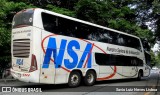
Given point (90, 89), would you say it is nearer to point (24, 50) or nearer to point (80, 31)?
point (80, 31)

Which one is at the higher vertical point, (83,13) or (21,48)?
(83,13)

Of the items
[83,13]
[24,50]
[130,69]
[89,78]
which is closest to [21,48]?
[24,50]

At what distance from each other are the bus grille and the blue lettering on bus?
0.91 m

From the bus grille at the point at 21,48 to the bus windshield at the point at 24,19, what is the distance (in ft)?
2.58

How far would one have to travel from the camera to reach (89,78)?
48.3 feet

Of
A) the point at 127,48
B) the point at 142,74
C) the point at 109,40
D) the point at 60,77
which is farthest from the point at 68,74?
the point at 142,74

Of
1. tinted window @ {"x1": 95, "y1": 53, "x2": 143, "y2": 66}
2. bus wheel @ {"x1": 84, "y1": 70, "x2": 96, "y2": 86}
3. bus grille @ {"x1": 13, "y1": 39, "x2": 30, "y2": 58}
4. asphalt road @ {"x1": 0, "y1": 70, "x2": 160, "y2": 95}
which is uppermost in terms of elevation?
bus grille @ {"x1": 13, "y1": 39, "x2": 30, "y2": 58}

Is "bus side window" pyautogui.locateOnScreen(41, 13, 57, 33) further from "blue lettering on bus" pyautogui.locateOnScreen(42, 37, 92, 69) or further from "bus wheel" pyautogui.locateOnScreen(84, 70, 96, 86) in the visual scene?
"bus wheel" pyautogui.locateOnScreen(84, 70, 96, 86)

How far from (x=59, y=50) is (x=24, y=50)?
5.66 ft

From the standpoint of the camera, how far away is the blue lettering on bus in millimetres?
11844

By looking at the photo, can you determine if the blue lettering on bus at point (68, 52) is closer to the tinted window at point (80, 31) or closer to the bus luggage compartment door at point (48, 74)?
the bus luggage compartment door at point (48, 74)

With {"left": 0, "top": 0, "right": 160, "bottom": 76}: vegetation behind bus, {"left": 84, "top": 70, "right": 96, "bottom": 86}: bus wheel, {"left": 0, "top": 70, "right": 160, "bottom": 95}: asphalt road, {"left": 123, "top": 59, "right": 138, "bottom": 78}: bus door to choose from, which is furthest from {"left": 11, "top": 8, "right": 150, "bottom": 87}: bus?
{"left": 0, "top": 0, "right": 160, "bottom": 76}: vegetation behind bus

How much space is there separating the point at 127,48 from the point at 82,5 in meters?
5.17

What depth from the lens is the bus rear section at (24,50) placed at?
1124 centimetres
